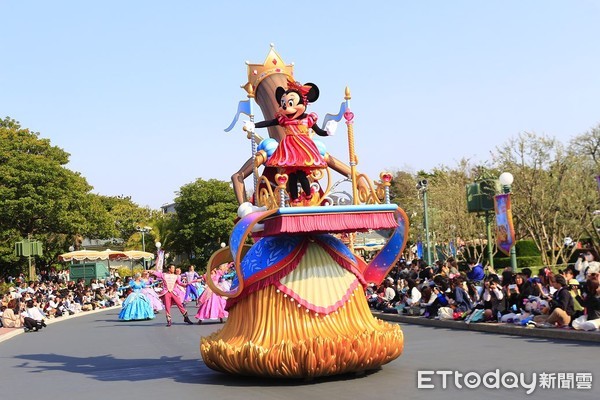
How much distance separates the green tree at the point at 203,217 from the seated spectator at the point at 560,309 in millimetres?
45640

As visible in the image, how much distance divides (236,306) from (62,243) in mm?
40968

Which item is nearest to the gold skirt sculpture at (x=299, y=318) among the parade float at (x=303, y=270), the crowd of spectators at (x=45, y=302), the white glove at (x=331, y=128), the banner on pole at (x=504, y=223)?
the parade float at (x=303, y=270)

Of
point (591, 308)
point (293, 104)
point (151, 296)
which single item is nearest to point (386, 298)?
point (151, 296)

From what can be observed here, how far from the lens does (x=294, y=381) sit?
31.4ft

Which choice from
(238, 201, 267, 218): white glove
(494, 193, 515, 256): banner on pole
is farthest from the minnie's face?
(494, 193, 515, 256): banner on pole

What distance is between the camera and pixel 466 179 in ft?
146

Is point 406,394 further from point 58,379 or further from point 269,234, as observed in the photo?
point 58,379

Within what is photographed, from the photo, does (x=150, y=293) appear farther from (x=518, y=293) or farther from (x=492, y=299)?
(x=518, y=293)

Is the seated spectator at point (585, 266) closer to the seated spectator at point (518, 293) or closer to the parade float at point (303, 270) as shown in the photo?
the seated spectator at point (518, 293)

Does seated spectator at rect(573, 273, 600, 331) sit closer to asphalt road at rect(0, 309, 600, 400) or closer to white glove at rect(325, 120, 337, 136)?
asphalt road at rect(0, 309, 600, 400)

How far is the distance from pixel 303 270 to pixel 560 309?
19.7 ft

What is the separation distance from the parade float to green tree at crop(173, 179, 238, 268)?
48.6m

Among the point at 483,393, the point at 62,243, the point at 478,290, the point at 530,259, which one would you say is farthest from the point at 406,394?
the point at 62,243

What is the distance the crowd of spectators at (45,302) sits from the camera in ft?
77.0
